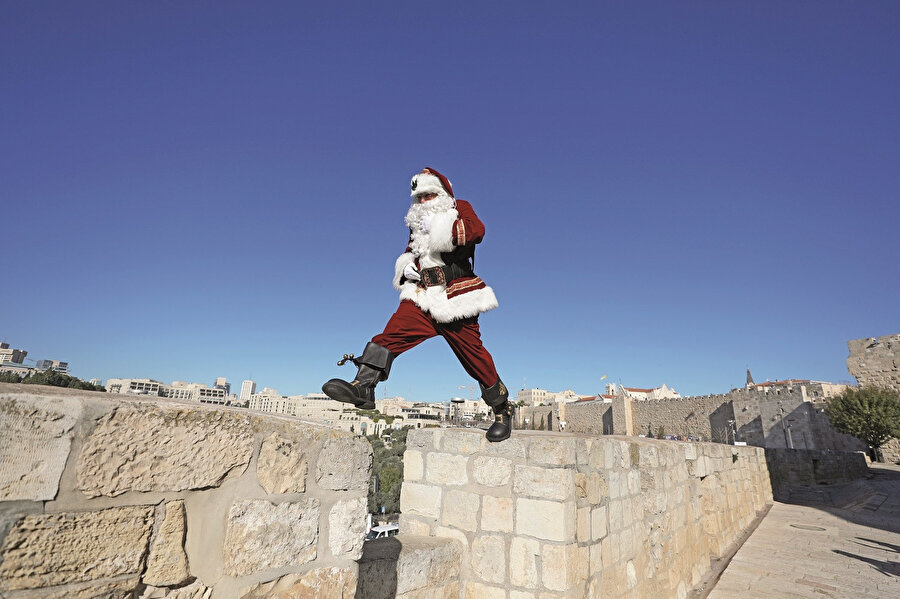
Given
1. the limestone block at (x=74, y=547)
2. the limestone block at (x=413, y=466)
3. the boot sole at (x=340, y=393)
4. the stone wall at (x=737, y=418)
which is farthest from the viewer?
the stone wall at (x=737, y=418)

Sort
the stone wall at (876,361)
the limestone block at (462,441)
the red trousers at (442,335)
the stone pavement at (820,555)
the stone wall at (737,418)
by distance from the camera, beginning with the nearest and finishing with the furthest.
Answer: the red trousers at (442,335), the limestone block at (462,441), the stone pavement at (820,555), the stone wall at (876,361), the stone wall at (737,418)

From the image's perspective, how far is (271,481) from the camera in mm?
1322

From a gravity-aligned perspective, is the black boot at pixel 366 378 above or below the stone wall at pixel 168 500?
above

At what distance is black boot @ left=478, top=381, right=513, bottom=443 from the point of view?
9.32 ft

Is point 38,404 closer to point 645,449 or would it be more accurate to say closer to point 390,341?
point 390,341

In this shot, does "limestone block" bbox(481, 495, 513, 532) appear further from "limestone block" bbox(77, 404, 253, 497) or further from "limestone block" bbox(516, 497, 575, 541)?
"limestone block" bbox(77, 404, 253, 497)

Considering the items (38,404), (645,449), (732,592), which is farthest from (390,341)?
(732,592)

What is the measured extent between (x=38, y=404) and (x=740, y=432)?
40.4 metres

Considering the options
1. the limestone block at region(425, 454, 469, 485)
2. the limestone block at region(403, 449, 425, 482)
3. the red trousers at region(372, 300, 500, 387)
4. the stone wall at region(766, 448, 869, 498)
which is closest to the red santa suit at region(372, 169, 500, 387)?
the red trousers at region(372, 300, 500, 387)

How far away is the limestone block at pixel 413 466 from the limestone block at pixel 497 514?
1.82ft

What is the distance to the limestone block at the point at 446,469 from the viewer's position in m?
3.08

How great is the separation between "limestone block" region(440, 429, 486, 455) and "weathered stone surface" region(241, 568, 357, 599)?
161 cm

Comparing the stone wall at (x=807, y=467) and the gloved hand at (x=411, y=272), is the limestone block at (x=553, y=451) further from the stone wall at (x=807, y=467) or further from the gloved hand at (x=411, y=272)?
the stone wall at (x=807, y=467)

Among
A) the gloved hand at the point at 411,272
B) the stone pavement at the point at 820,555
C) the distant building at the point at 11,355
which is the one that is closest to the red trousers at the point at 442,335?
the gloved hand at the point at 411,272
